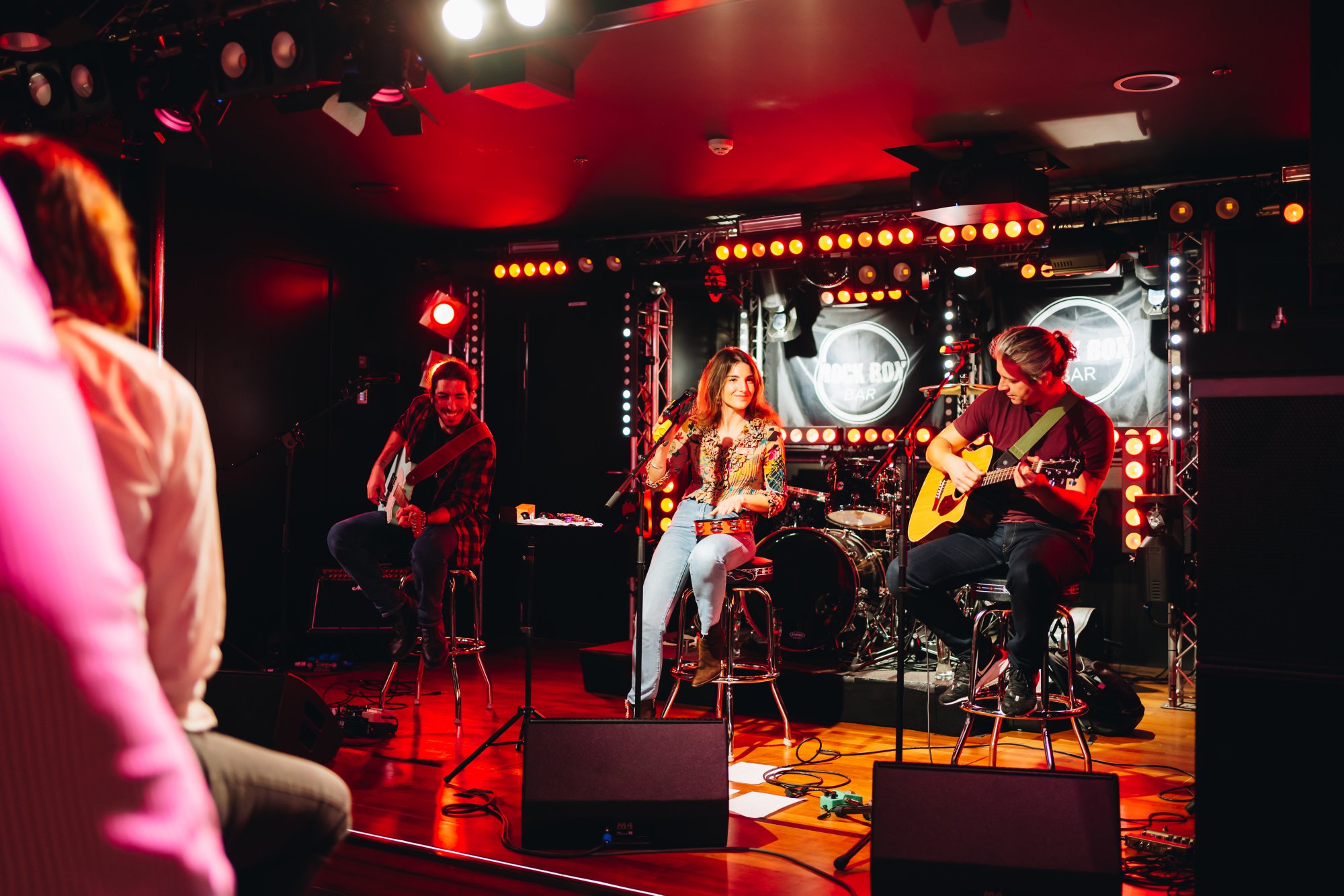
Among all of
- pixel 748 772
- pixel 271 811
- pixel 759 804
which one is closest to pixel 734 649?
pixel 748 772

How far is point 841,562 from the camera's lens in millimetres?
6824

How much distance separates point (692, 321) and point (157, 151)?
479 cm

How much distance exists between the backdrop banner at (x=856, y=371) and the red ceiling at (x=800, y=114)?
1.07 meters

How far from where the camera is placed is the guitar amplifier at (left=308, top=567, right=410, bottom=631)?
7.75m

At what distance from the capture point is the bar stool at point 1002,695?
3.84 m

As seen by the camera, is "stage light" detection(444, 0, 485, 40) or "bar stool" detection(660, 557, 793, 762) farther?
"bar stool" detection(660, 557, 793, 762)

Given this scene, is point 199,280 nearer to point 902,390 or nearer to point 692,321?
point 692,321

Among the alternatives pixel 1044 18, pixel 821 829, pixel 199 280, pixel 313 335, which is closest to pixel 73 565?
pixel 821 829

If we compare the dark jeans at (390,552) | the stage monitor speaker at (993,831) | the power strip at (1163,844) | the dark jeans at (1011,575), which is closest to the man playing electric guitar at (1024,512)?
the dark jeans at (1011,575)

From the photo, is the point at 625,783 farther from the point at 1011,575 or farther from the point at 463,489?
the point at 463,489

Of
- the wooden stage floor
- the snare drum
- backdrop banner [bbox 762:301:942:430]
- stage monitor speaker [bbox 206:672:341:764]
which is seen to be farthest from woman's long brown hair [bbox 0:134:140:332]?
backdrop banner [bbox 762:301:942:430]

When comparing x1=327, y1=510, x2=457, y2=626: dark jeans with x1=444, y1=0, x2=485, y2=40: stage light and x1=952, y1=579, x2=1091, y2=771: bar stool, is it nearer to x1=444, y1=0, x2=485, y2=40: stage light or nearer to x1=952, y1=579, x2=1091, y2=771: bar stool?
x1=444, y1=0, x2=485, y2=40: stage light

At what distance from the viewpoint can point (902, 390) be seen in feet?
28.5

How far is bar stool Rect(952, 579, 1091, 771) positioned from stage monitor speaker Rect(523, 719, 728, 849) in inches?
33.7
